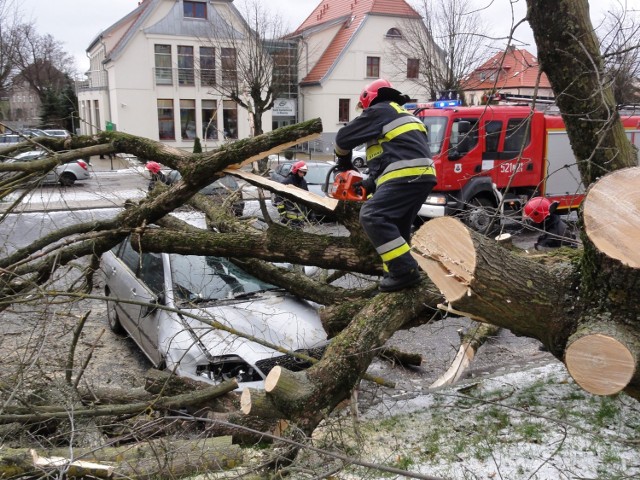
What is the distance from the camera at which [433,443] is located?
396cm

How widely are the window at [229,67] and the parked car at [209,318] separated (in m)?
18.9

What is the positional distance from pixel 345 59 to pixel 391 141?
27.1 meters

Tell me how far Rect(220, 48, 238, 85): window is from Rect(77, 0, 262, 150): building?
4.47 feet

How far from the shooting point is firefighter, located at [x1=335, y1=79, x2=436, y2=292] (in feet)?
12.1

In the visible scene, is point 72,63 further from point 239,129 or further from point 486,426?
point 486,426

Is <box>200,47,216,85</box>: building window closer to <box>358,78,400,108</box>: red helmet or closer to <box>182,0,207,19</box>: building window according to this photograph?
<box>182,0,207,19</box>: building window

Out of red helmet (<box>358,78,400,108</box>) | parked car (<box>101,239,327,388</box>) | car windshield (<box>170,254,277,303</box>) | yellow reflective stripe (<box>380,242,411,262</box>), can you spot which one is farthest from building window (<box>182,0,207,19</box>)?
yellow reflective stripe (<box>380,242,411,262</box>)

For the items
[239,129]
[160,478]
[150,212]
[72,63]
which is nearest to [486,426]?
[160,478]

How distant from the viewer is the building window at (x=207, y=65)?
87.2 ft

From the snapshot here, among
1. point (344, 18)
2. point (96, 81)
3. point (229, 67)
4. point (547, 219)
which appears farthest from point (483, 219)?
point (96, 81)

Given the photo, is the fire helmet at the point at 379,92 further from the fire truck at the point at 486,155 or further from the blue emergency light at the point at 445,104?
the blue emergency light at the point at 445,104

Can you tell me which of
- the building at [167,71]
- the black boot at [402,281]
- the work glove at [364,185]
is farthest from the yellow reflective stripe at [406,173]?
the building at [167,71]

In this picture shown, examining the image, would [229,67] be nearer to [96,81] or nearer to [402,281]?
[96,81]

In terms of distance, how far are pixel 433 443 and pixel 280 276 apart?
1.86m
